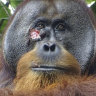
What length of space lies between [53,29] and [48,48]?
0.91 feet

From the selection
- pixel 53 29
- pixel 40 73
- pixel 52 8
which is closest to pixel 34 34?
pixel 53 29

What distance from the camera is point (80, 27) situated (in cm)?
333

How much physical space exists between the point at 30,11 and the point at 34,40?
0.31 m

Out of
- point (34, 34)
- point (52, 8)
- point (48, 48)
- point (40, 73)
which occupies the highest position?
point (52, 8)

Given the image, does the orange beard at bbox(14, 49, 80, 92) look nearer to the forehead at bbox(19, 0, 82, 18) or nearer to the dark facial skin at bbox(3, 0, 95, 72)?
the dark facial skin at bbox(3, 0, 95, 72)

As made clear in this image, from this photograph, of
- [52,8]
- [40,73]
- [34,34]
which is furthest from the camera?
[52,8]

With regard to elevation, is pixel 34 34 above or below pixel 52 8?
below

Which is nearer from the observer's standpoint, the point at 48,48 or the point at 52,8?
the point at 48,48

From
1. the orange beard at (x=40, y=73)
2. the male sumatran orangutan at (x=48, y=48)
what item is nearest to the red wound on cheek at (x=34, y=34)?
the male sumatran orangutan at (x=48, y=48)

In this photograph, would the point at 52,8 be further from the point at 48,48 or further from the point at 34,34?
the point at 48,48

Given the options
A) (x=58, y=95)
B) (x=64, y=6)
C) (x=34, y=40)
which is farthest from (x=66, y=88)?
(x=64, y=6)

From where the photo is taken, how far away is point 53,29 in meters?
3.22

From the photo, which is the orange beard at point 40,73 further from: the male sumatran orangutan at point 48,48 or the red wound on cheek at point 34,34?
the red wound on cheek at point 34,34

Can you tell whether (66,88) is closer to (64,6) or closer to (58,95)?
(58,95)
